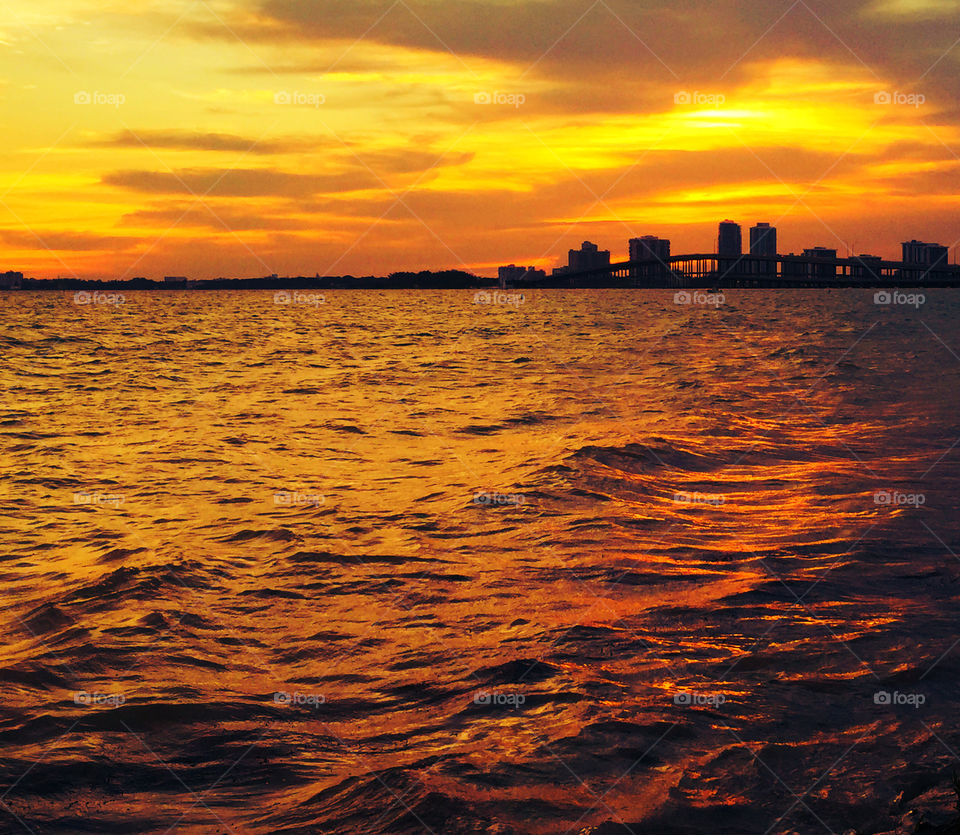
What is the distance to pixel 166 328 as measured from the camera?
245 ft

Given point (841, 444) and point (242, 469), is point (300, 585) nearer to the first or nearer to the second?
point (242, 469)

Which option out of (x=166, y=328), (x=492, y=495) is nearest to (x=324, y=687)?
(x=492, y=495)

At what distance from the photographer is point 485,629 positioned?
25.3ft

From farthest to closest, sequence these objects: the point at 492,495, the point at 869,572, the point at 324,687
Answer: the point at 492,495 → the point at 869,572 → the point at 324,687

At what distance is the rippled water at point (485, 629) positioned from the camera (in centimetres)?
507

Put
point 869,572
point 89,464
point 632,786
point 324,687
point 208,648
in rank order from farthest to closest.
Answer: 1. point 89,464
2. point 869,572
3. point 208,648
4. point 324,687
5. point 632,786

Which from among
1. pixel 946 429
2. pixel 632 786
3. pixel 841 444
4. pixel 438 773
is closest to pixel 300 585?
pixel 438 773

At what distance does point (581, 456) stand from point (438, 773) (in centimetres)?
1036

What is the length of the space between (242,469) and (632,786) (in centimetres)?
1138

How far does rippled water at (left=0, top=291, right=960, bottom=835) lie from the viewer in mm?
5074

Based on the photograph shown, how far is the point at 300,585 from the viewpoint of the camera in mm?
9078

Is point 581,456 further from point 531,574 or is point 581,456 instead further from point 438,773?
point 438,773

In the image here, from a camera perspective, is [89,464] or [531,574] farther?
[89,464]

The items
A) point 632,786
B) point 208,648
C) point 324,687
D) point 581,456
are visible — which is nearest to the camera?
point 632,786
